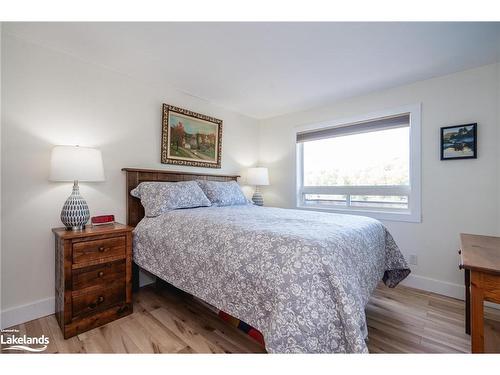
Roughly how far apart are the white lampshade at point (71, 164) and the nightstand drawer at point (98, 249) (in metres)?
0.49

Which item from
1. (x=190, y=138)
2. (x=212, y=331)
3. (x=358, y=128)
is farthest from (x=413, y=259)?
(x=190, y=138)

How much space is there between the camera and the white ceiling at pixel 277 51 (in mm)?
1651

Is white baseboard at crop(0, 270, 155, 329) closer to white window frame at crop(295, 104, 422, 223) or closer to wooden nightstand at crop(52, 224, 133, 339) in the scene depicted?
wooden nightstand at crop(52, 224, 133, 339)

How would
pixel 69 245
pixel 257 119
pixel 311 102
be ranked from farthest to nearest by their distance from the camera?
pixel 257 119 < pixel 311 102 < pixel 69 245

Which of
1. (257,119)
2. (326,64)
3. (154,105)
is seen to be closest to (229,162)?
(257,119)

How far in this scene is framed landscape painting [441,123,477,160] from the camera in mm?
2162

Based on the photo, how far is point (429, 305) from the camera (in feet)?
6.85

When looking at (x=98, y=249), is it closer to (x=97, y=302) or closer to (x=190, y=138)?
(x=97, y=302)

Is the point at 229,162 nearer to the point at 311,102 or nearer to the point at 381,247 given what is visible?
the point at 311,102

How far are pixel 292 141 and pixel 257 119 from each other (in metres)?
0.81

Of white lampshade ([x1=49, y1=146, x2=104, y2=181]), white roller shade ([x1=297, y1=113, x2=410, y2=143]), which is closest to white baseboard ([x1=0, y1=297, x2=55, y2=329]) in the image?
white lampshade ([x1=49, y1=146, x2=104, y2=181])

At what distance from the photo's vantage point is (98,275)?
67.0 inches

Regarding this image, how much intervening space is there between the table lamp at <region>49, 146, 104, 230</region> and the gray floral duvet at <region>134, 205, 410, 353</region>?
0.58 metres

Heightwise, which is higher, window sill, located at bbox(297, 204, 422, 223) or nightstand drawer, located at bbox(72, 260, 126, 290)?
window sill, located at bbox(297, 204, 422, 223)
